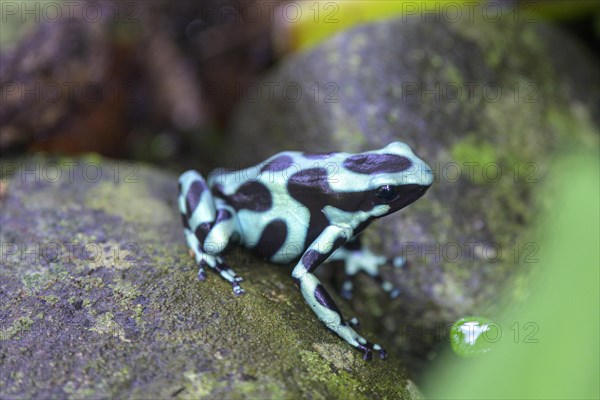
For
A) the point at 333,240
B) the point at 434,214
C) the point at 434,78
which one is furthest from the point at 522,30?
the point at 333,240

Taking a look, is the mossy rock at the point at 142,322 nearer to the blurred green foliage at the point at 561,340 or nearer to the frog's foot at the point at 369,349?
the frog's foot at the point at 369,349

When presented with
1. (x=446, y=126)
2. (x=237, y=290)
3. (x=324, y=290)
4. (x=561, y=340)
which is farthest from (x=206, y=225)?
(x=561, y=340)

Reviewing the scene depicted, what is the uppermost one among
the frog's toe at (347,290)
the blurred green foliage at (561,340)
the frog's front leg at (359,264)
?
the blurred green foliage at (561,340)

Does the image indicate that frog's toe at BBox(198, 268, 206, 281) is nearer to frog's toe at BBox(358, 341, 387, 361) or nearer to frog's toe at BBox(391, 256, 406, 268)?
frog's toe at BBox(358, 341, 387, 361)

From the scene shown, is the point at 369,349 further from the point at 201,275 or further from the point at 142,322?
the point at 142,322

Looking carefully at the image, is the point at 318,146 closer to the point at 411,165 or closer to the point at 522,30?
the point at 411,165

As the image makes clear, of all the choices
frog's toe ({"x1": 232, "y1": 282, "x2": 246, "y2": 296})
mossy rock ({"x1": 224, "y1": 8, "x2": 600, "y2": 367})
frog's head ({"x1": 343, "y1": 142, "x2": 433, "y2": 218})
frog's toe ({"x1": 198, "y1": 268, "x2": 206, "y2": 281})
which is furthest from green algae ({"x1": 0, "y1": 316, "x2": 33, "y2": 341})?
mossy rock ({"x1": 224, "y1": 8, "x2": 600, "y2": 367})

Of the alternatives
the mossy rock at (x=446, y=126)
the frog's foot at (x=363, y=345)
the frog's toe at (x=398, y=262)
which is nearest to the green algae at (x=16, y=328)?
the frog's foot at (x=363, y=345)
